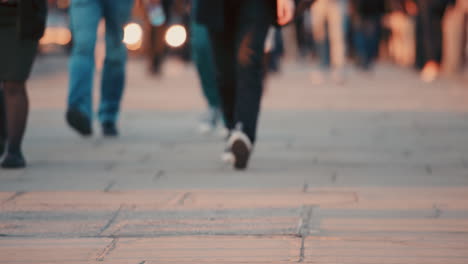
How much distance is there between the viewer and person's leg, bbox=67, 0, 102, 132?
6.73 metres

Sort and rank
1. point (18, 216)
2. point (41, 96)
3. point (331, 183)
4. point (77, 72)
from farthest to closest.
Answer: point (41, 96) < point (77, 72) < point (331, 183) < point (18, 216)

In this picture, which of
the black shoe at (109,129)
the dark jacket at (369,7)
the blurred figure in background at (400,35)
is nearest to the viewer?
the black shoe at (109,129)

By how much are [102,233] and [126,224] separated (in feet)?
0.66

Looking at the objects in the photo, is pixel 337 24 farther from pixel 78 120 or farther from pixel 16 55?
pixel 16 55

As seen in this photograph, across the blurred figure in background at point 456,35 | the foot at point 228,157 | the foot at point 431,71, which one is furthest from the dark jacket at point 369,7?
the foot at point 228,157

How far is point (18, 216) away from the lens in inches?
160

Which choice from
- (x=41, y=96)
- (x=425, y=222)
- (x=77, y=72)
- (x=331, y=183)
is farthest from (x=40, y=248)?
(x=41, y=96)

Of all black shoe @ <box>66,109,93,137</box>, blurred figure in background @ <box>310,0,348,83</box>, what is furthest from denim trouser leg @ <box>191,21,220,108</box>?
blurred figure in background @ <box>310,0,348,83</box>

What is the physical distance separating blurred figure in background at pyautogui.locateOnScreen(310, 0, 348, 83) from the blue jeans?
747cm

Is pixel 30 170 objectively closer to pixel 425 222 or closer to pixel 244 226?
pixel 244 226

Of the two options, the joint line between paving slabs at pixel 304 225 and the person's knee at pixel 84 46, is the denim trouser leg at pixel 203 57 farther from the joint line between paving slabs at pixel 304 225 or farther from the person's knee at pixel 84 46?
the joint line between paving slabs at pixel 304 225

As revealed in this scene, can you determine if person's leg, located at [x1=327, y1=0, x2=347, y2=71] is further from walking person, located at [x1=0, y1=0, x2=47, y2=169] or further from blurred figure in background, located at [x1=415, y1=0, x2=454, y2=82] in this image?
walking person, located at [x1=0, y1=0, x2=47, y2=169]

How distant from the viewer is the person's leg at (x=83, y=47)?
673cm

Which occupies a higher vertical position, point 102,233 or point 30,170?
point 102,233
